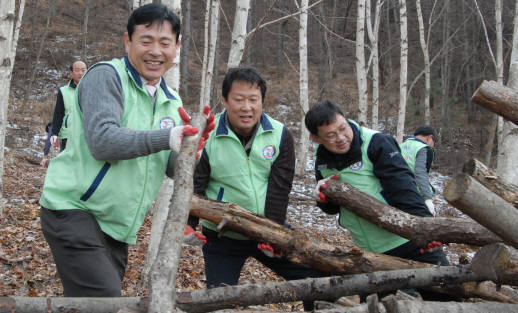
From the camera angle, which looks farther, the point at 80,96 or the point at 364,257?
the point at 364,257

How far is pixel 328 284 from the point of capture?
2.59 m

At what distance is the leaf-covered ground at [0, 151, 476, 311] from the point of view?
460 centimetres

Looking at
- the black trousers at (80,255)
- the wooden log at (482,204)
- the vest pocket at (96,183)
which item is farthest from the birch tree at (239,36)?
the wooden log at (482,204)

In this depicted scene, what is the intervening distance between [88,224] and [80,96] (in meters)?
0.66

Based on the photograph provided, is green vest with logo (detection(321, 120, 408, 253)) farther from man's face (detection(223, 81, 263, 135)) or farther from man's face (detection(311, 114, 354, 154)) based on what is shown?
man's face (detection(223, 81, 263, 135))

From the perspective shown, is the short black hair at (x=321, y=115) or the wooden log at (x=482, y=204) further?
the short black hair at (x=321, y=115)

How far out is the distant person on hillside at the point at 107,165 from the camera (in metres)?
2.17

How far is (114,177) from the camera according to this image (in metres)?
2.27

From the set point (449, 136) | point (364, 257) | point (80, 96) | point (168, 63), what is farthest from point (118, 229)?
point (449, 136)

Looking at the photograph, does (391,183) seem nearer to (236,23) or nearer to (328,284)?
(328,284)

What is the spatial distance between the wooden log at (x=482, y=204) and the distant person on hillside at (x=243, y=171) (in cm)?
131

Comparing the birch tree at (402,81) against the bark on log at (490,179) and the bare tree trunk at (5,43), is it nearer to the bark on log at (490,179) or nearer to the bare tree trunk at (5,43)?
the bare tree trunk at (5,43)

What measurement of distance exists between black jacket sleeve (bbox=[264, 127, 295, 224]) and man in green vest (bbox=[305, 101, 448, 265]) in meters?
0.26

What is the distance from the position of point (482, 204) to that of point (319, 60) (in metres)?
22.6
